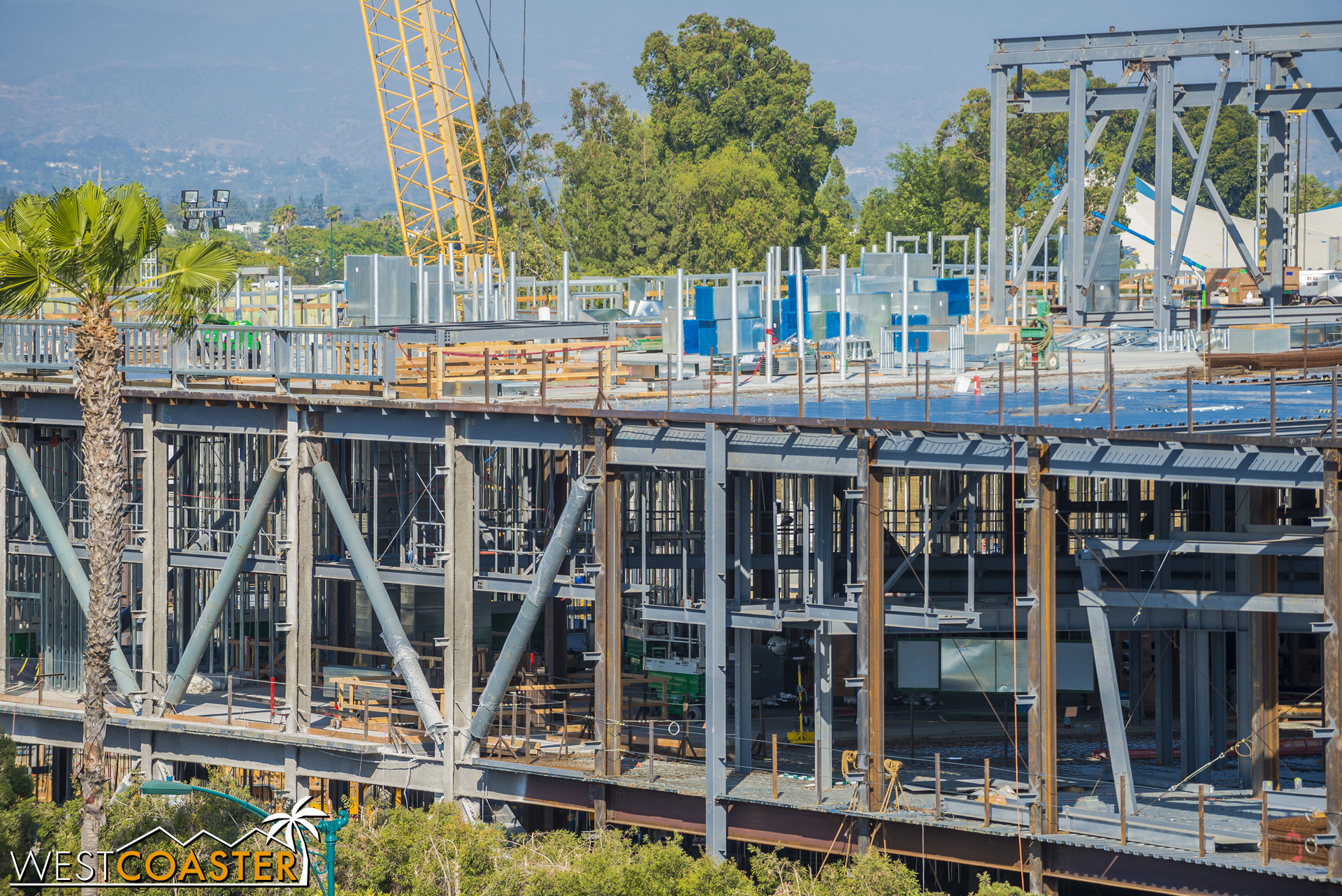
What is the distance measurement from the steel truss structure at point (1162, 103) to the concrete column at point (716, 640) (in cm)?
2325

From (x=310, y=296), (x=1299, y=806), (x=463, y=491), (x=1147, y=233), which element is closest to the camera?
(x=1299, y=806)

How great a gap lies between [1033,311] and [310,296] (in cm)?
3048

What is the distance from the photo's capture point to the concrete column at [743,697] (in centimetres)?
3309

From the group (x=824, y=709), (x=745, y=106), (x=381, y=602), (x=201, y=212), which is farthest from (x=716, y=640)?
(x=745, y=106)

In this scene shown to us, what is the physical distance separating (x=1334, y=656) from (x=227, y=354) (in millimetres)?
23233

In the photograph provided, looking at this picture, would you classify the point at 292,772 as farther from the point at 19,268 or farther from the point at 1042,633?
the point at 1042,633

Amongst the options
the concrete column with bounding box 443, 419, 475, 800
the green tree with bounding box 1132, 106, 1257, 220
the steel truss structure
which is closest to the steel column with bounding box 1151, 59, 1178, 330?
the steel truss structure

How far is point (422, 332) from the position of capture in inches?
1483

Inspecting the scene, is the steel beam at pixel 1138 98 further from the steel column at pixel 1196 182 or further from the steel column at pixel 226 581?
A: the steel column at pixel 226 581

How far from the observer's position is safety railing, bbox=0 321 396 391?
35.4 metres

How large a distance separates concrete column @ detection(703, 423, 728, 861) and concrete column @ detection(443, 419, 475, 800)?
5640mm

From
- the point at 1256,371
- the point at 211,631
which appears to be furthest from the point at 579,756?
the point at 1256,371

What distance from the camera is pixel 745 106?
124m

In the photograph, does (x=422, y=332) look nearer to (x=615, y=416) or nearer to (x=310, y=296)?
(x=615, y=416)
